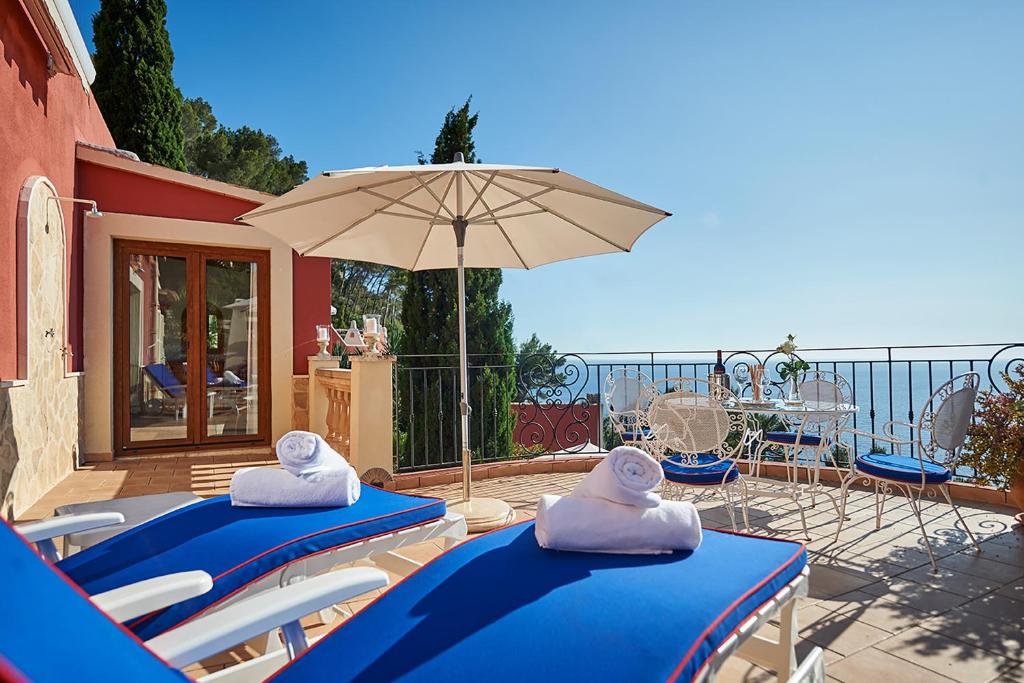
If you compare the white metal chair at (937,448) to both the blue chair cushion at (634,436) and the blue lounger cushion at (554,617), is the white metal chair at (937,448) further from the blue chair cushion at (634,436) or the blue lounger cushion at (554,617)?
Result: the blue lounger cushion at (554,617)

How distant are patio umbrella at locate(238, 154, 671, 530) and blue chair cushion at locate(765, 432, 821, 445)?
1970 millimetres

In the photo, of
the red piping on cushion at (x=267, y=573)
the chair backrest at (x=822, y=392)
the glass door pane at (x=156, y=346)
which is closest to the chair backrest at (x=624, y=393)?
the chair backrest at (x=822, y=392)

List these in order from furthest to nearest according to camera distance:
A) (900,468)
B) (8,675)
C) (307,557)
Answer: (900,468) < (307,557) < (8,675)

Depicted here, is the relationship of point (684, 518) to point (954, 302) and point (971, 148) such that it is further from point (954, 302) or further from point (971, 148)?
point (954, 302)

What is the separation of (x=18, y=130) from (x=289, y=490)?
11.5ft

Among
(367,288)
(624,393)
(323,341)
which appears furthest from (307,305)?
(367,288)

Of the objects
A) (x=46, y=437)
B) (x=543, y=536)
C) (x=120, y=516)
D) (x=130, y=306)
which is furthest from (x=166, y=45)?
(x=543, y=536)

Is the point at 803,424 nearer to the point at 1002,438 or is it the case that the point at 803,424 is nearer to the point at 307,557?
the point at 1002,438

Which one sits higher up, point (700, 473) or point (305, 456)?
point (305, 456)

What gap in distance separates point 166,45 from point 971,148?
18236 mm

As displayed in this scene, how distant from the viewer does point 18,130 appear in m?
3.95

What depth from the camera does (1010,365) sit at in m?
4.41

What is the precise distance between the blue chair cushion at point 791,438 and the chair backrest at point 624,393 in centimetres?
102

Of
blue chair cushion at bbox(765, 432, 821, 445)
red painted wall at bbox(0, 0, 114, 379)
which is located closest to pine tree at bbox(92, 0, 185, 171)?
red painted wall at bbox(0, 0, 114, 379)
